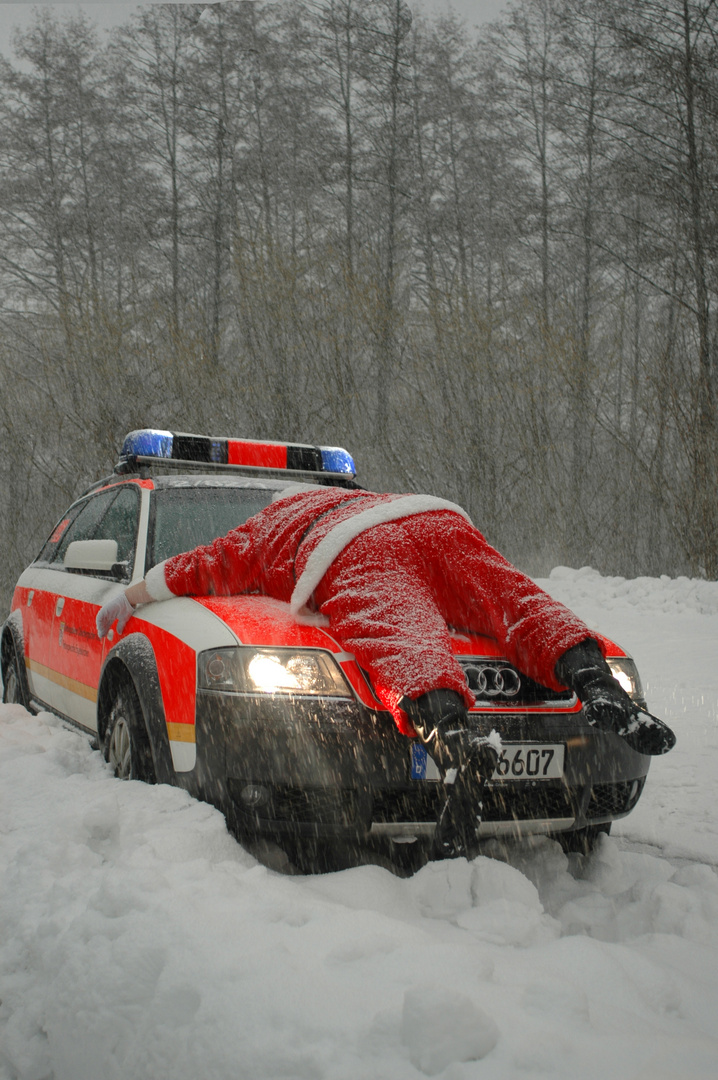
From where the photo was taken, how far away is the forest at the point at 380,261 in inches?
467

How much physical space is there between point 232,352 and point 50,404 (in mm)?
2833

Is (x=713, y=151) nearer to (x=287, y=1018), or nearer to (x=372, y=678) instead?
(x=372, y=678)

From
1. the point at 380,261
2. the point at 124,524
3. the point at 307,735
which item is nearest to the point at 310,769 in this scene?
the point at 307,735

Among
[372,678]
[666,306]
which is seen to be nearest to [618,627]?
[372,678]

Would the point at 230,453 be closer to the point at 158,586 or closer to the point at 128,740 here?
the point at 158,586

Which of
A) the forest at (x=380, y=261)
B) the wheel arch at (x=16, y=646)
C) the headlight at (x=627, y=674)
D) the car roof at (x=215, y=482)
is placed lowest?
the wheel arch at (x=16, y=646)

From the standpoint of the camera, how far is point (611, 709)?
2484 millimetres

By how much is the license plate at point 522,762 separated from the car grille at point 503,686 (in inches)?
6.1

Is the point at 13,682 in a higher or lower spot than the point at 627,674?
lower

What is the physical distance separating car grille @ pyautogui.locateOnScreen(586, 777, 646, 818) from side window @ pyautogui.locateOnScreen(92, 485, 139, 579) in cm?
211

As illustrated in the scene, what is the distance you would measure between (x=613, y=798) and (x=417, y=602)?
3.33 feet

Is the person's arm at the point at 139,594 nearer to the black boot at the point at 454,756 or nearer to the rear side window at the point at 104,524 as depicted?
the rear side window at the point at 104,524

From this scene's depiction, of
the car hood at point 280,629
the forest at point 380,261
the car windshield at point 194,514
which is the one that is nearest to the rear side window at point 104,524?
the car windshield at point 194,514

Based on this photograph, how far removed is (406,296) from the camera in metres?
13.7
